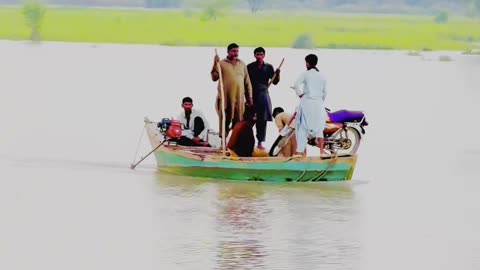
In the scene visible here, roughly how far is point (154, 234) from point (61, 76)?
31.6 metres

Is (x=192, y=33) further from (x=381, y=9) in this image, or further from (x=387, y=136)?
(x=387, y=136)

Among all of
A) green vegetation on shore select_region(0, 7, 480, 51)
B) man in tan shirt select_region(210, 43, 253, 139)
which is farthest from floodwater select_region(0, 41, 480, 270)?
green vegetation on shore select_region(0, 7, 480, 51)

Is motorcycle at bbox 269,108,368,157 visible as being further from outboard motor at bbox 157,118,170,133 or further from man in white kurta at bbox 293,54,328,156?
outboard motor at bbox 157,118,170,133

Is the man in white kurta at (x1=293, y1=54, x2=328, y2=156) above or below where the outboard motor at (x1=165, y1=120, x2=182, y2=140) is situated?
above

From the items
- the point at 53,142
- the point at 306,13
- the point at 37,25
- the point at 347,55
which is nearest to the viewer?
the point at 53,142

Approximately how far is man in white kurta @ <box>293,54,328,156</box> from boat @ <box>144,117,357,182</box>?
0.22 m

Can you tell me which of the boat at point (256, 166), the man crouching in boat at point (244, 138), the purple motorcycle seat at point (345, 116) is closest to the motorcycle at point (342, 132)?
the purple motorcycle seat at point (345, 116)

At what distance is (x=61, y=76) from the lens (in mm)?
45625

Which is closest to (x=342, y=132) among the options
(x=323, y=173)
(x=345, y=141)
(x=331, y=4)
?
(x=345, y=141)

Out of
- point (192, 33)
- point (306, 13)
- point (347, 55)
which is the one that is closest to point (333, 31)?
point (192, 33)

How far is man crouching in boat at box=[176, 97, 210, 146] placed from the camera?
18.0 meters

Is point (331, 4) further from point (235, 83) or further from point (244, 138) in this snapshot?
point (244, 138)

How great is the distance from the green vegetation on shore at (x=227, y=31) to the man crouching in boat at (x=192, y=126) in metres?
55.8

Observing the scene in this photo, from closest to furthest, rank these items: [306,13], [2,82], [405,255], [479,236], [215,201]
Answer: [405,255] → [479,236] → [215,201] → [2,82] → [306,13]
